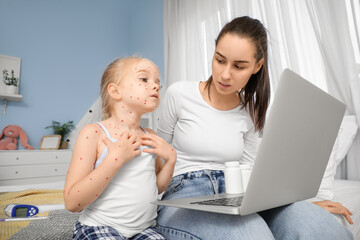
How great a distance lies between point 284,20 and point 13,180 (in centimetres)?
314

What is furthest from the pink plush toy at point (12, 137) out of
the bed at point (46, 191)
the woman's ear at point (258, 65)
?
the woman's ear at point (258, 65)

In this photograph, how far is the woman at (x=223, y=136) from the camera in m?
0.68

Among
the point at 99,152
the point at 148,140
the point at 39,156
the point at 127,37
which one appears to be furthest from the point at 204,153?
the point at 127,37

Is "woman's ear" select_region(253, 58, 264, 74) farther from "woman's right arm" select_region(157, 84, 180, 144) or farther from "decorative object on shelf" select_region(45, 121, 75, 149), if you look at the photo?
"decorative object on shelf" select_region(45, 121, 75, 149)

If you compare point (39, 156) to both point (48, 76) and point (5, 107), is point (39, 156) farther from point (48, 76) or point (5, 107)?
point (48, 76)

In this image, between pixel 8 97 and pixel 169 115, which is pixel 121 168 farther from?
pixel 8 97

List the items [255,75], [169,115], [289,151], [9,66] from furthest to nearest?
1. [9,66]
2. [255,75]
3. [169,115]
4. [289,151]

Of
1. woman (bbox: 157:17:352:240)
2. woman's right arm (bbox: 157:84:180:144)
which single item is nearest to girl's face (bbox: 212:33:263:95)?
woman (bbox: 157:17:352:240)

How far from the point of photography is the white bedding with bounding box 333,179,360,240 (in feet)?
3.32

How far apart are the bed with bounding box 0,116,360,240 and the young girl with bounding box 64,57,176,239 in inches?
8.3

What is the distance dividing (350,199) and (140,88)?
105 centimetres

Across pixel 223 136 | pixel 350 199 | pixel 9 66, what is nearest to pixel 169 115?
pixel 223 136

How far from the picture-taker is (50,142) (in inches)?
132

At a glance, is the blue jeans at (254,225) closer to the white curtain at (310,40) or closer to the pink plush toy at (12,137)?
the white curtain at (310,40)
